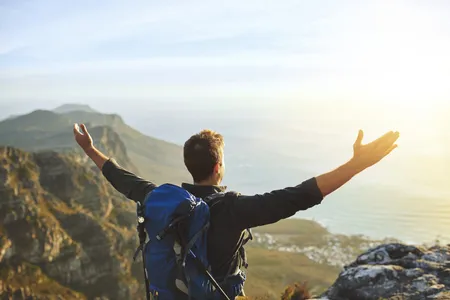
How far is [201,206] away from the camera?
17.0ft

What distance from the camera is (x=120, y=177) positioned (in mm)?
6945

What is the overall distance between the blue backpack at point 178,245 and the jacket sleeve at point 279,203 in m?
0.42

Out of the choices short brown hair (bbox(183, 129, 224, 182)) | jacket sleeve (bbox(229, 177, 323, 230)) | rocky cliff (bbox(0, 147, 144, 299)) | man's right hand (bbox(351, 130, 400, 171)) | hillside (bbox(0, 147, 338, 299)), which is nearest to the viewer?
jacket sleeve (bbox(229, 177, 323, 230))

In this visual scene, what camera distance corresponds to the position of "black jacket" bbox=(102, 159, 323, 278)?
4.90m

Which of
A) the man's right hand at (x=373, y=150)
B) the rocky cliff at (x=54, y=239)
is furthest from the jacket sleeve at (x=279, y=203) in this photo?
the rocky cliff at (x=54, y=239)

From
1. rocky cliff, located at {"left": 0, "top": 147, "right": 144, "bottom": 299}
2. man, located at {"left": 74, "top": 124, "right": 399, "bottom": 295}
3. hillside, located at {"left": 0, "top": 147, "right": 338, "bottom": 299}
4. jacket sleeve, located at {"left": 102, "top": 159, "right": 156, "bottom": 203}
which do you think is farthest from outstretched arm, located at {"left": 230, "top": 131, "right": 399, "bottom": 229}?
hillside, located at {"left": 0, "top": 147, "right": 338, "bottom": 299}

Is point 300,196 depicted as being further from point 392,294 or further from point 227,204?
point 392,294

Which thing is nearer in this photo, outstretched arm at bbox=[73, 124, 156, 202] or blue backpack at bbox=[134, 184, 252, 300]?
blue backpack at bbox=[134, 184, 252, 300]

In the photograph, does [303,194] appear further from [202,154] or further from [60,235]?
[60,235]

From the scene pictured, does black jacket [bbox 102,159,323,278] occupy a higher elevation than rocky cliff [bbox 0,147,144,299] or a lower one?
higher

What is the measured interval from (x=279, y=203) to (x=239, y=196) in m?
0.53

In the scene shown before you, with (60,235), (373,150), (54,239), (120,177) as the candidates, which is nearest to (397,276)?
(373,150)

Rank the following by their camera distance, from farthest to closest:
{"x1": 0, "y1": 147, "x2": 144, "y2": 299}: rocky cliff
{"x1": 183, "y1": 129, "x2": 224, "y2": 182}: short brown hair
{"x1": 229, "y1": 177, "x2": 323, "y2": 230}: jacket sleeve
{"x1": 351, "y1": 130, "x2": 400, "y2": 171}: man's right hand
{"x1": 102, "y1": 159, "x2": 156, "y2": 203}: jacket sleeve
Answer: {"x1": 0, "y1": 147, "x2": 144, "y2": 299}: rocky cliff, {"x1": 102, "y1": 159, "x2": 156, "y2": 203}: jacket sleeve, {"x1": 183, "y1": 129, "x2": 224, "y2": 182}: short brown hair, {"x1": 351, "y1": 130, "x2": 400, "y2": 171}: man's right hand, {"x1": 229, "y1": 177, "x2": 323, "y2": 230}: jacket sleeve

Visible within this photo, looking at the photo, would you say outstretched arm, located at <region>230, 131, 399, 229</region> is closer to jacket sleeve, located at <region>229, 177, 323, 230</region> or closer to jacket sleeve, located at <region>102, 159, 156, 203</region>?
jacket sleeve, located at <region>229, 177, 323, 230</region>
